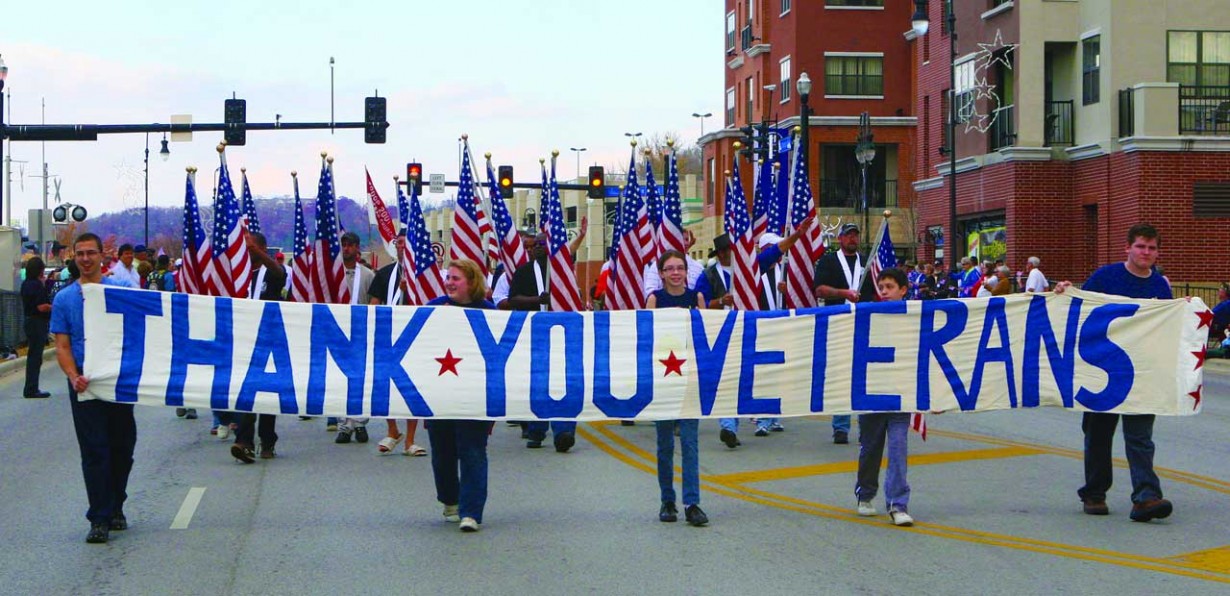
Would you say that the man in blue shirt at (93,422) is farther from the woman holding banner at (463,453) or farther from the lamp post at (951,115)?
the lamp post at (951,115)

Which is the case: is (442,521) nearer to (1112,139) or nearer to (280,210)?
(1112,139)

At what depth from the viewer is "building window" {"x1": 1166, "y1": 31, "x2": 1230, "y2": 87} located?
117 feet

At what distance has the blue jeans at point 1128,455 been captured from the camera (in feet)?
33.3

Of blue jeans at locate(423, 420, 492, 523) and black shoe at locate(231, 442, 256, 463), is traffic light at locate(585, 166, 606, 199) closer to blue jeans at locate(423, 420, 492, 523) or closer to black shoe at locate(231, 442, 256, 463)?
black shoe at locate(231, 442, 256, 463)

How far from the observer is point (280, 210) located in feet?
141

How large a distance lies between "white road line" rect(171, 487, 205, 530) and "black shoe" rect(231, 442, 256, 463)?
147cm

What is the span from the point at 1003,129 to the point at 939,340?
98.2 ft

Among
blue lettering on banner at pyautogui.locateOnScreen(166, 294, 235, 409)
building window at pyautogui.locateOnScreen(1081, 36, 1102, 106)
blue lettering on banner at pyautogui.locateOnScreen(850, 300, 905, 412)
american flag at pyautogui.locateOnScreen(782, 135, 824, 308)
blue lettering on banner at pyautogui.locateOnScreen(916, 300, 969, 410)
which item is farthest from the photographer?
building window at pyautogui.locateOnScreen(1081, 36, 1102, 106)

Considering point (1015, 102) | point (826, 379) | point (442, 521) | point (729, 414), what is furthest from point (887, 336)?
point (1015, 102)

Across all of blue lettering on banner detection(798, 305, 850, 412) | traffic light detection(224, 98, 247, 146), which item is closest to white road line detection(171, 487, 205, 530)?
blue lettering on banner detection(798, 305, 850, 412)

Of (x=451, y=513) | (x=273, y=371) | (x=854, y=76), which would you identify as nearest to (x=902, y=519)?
(x=451, y=513)

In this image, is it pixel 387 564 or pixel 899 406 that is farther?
pixel 899 406

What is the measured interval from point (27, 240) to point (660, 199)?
1492 inches

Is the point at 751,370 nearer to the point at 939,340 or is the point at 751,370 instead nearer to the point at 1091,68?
the point at 939,340
